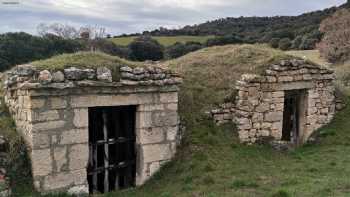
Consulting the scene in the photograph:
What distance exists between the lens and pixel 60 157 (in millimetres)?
7336

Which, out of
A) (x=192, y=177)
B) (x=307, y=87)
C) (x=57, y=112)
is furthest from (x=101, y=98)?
(x=307, y=87)

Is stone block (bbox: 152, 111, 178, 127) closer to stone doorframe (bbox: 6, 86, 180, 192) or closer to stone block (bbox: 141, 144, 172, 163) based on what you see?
stone doorframe (bbox: 6, 86, 180, 192)

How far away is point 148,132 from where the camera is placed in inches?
331

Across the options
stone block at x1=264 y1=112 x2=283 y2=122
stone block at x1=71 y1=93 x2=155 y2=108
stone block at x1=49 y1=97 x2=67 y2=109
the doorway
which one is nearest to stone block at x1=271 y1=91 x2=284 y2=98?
stone block at x1=264 y1=112 x2=283 y2=122

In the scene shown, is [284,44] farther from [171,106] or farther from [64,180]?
[64,180]

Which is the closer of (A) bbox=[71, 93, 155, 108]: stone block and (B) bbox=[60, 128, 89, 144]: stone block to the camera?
(B) bbox=[60, 128, 89, 144]: stone block

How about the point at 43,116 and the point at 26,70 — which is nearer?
the point at 43,116

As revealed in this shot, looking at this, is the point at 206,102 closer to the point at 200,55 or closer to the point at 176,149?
the point at 176,149

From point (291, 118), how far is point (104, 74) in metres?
5.82

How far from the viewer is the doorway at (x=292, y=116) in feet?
37.2

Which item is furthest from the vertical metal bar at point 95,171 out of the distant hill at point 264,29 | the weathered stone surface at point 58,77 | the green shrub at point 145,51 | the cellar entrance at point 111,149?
the distant hill at point 264,29

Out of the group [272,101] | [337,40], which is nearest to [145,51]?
[337,40]

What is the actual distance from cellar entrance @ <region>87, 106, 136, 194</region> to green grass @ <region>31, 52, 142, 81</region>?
862mm

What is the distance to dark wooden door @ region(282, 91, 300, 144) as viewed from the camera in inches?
446
